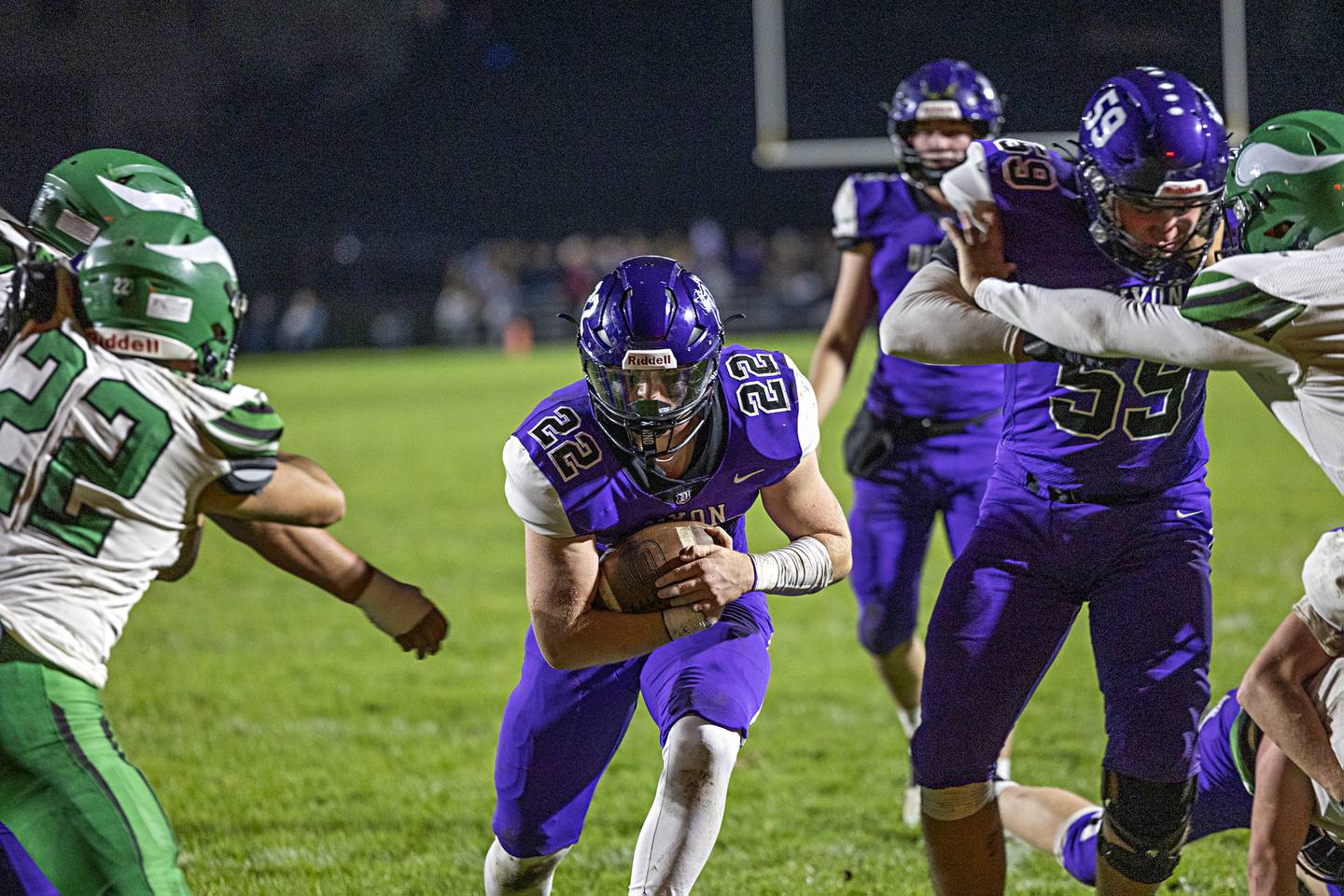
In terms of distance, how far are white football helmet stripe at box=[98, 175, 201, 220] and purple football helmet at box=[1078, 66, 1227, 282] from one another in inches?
77.5

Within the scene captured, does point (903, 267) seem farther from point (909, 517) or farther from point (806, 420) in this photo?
point (806, 420)

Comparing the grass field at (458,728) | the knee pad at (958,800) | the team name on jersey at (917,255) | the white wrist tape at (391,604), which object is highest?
the team name on jersey at (917,255)

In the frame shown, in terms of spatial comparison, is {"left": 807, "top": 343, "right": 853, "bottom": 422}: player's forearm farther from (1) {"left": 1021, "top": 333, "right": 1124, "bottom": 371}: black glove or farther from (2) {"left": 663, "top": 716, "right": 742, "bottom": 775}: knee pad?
(2) {"left": 663, "top": 716, "right": 742, "bottom": 775}: knee pad

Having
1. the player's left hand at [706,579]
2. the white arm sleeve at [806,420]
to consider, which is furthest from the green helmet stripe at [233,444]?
the white arm sleeve at [806,420]

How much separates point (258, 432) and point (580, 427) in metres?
0.69

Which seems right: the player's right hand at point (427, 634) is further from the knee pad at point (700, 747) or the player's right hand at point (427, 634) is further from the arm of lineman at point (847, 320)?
the arm of lineman at point (847, 320)

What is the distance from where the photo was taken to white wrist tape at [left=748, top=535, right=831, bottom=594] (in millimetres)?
2834

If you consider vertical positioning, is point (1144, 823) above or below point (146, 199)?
below

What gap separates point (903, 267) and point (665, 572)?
83.3 inches

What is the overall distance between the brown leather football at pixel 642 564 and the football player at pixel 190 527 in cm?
36

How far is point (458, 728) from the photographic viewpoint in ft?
18.0

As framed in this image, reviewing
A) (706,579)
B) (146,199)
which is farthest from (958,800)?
(146,199)

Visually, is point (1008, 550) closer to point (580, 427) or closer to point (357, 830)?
point (580, 427)

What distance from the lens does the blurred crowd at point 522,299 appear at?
27.2m
